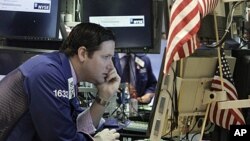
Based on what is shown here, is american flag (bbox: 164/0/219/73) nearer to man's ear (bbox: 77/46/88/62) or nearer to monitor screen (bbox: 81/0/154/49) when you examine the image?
man's ear (bbox: 77/46/88/62)

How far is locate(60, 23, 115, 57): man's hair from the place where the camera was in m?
2.00

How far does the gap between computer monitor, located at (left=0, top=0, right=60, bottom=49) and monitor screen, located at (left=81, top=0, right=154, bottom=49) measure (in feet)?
1.06

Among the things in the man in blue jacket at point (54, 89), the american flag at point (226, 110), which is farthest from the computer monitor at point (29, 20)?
the american flag at point (226, 110)

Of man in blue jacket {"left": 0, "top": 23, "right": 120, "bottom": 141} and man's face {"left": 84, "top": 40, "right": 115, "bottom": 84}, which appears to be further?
man's face {"left": 84, "top": 40, "right": 115, "bottom": 84}

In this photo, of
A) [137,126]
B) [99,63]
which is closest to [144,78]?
[137,126]

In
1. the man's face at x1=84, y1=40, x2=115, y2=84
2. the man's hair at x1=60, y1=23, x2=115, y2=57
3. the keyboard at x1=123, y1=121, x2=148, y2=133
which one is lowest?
the keyboard at x1=123, y1=121, x2=148, y2=133

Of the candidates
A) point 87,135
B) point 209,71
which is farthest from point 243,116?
point 87,135

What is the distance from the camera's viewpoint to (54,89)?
5.95 ft

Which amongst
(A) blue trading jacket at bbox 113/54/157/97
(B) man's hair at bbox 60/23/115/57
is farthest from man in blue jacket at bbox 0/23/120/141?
(A) blue trading jacket at bbox 113/54/157/97

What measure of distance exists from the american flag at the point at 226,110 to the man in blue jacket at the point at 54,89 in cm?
52

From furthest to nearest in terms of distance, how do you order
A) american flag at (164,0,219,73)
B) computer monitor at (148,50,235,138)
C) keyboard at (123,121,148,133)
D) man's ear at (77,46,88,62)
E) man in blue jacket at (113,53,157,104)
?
man in blue jacket at (113,53,157,104) → keyboard at (123,121,148,133) → man's ear at (77,46,88,62) → computer monitor at (148,50,235,138) → american flag at (164,0,219,73)

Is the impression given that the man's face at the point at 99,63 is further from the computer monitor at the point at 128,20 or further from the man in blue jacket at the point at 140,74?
the man in blue jacket at the point at 140,74

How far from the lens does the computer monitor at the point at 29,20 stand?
2656 mm

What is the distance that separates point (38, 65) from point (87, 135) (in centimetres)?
44
